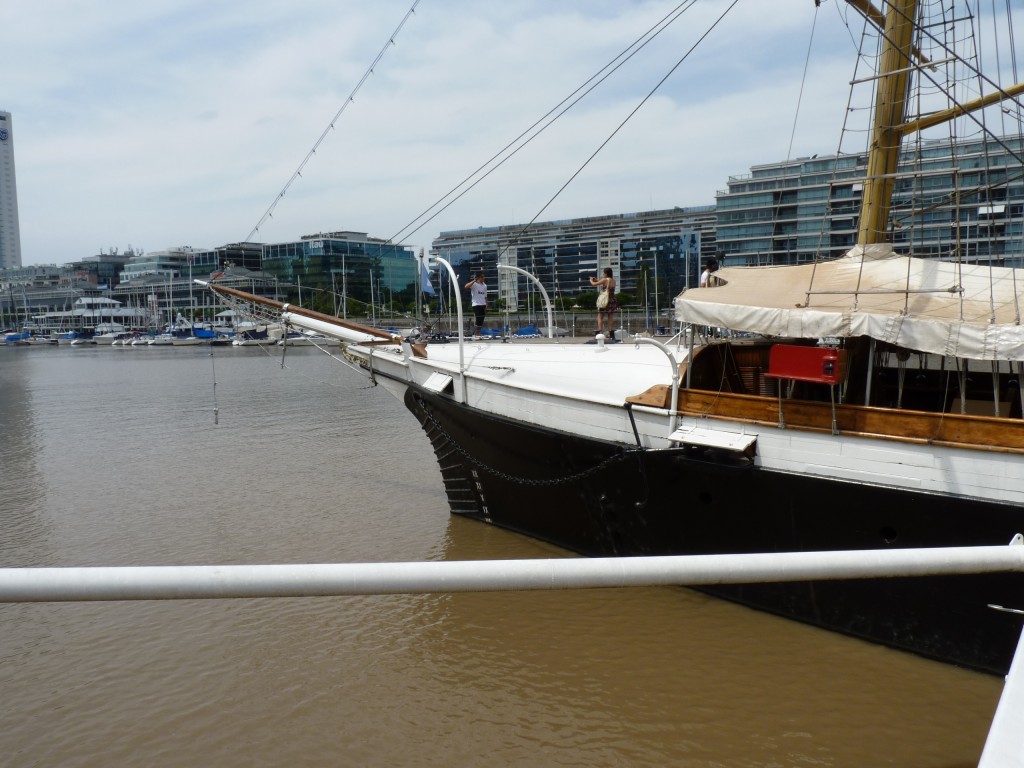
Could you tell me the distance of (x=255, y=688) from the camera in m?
7.52

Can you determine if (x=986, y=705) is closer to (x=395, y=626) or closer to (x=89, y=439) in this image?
(x=395, y=626)

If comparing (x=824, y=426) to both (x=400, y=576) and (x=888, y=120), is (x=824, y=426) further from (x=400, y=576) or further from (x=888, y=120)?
(x=400, y=576)

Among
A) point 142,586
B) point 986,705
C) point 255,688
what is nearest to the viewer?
point 142,586

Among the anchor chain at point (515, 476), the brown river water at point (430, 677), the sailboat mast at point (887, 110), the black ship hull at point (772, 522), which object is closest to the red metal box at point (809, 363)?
the black ship hull at point (772, 522)

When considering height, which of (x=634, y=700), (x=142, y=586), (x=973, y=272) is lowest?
(x=634, y=700)

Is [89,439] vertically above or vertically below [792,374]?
below

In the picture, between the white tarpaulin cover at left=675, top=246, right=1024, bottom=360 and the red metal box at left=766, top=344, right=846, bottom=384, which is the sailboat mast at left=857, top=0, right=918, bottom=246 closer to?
the white tarpaulin cover at left=675, top=246, right=1024, bottom=360

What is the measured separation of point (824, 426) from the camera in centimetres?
780

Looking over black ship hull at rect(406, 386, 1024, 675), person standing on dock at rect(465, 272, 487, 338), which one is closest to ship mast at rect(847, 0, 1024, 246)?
black ship hull at rect(406, 386, 1024, 675)

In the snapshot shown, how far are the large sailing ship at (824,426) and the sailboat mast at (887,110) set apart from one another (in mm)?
25

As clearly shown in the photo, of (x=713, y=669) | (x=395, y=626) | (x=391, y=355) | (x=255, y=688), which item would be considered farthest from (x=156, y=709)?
(x=391, y=355)

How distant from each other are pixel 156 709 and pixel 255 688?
0.89 meters

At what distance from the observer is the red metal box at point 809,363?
7.42 meters

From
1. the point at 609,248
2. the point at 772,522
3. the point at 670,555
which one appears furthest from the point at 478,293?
the point at 609,248
